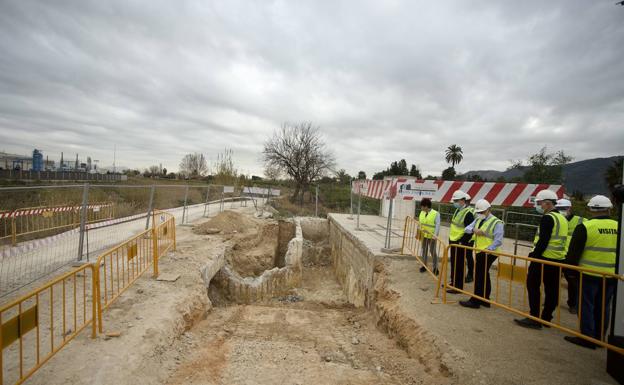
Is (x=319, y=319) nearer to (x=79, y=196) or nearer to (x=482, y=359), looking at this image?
(x=482, y=359)

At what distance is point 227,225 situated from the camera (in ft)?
42.4

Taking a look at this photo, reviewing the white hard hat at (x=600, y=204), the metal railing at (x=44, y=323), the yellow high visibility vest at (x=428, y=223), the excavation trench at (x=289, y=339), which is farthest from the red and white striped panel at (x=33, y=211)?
the white hard hat at (x=600, y=204)

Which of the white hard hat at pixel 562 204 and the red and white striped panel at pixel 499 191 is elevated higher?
the red and white striped panel at pixel 499 191

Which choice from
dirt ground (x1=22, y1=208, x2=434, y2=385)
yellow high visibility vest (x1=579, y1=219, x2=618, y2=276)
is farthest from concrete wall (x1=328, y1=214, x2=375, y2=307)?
yellow high visibility vest (x1=579, y1=219, x2=618, y2=276)

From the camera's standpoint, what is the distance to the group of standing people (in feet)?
12.1

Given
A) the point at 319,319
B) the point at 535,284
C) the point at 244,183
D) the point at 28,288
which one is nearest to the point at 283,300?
the point at 319,319

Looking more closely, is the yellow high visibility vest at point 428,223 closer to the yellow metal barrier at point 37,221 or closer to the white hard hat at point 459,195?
the white hard hat at point 459,195

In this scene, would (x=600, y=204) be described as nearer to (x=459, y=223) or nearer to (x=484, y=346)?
(x=459, y=223)

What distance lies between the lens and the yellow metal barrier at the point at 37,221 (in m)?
6.00

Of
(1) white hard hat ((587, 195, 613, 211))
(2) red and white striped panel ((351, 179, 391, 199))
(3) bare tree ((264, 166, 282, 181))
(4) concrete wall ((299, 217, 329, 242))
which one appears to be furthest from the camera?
(3) bare tree ((264, 166, 282, 181))

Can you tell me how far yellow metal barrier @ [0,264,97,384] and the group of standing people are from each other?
5506 millimetres

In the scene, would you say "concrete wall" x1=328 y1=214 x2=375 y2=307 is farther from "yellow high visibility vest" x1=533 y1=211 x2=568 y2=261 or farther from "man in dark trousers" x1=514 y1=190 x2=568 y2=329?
"yellow high visibility vest" x1=533 y1=211 x2=568 y2=261

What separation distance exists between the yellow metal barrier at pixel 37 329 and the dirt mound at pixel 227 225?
635 centimetres

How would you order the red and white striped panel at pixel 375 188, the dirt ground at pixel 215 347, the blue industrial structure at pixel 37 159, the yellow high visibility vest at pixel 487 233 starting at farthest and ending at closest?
the blue industrial structure at pixel 37 159, the red and white striped panel at pixel 375 188, the yellow high visibility vest at pixel 487 233, the dirt ground at pixel 215 347
